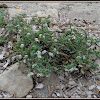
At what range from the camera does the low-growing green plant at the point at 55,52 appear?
6.97ft

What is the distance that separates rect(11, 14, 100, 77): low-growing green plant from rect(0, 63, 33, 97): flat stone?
0.20 m

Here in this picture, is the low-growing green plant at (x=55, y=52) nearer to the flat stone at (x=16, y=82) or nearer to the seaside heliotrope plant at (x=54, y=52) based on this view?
the seaside heliotrope plant at (x=54, y=52)

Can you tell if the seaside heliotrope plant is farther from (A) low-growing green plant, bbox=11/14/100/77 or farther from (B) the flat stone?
(B) the flat stone

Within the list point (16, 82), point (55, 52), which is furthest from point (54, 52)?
point (16, 82)

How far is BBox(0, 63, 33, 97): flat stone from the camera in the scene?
2.10 meters

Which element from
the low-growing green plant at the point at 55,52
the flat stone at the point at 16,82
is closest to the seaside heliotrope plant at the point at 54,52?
the low-growing green plant at the point at 55,52

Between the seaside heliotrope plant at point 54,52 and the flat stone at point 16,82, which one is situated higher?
the seaside heliotrope plant at point 54,52

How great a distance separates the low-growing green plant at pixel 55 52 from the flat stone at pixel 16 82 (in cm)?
20

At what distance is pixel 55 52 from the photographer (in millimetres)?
2219

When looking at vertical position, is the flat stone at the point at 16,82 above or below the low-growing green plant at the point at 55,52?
below

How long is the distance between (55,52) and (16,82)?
72 centimetres

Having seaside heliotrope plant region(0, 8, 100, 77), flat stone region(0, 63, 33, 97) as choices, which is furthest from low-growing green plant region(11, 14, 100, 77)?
flat stone region(0, 63, 33, 97)

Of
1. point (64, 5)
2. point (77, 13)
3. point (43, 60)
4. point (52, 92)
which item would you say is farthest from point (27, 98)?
point (64, 5)

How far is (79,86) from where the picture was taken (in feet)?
7.30
